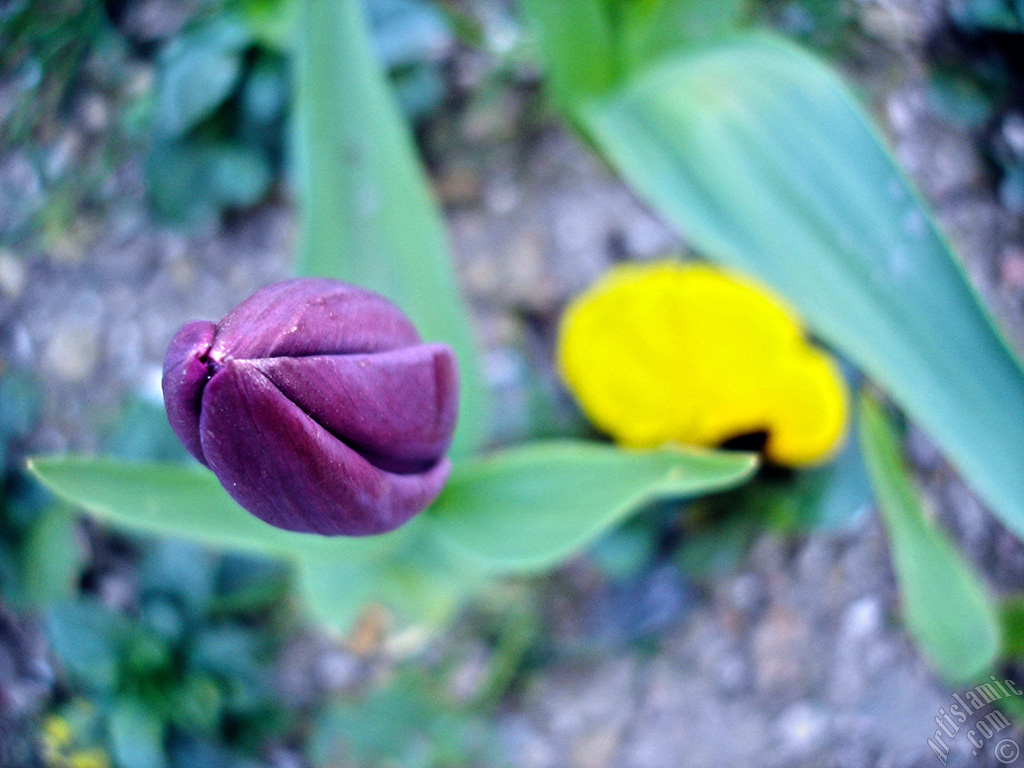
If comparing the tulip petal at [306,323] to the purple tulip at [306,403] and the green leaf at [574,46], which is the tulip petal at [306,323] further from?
the green leaf at [574,46]

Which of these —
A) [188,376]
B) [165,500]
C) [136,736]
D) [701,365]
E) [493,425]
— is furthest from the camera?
[493,425]

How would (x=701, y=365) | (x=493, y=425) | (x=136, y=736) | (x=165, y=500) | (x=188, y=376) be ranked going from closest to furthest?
(x=188, y=376) < (x=165, y=500) < (x=701, y=365) < (x=136, y=736) < (x=493, y=425)

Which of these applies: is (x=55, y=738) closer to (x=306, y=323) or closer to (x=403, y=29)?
(x=306, y=323)

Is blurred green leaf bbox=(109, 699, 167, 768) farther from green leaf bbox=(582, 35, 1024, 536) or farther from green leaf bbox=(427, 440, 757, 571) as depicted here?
green leaf bbox=(582, 35, 1024, 536)

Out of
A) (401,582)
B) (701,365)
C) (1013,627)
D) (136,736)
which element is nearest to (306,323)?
(701,365)

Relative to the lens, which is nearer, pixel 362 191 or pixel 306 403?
pixel 306 403

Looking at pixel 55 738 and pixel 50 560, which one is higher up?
pixel 50 560

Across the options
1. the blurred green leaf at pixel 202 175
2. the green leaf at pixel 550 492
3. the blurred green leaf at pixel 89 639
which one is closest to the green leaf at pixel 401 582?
the green leaf at pixel 550 492
